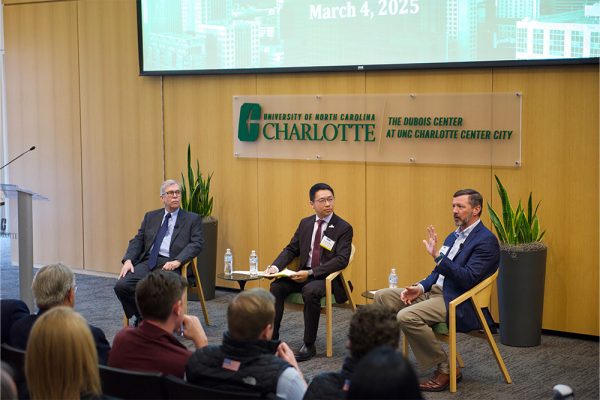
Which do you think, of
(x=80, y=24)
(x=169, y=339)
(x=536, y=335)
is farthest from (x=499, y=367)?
(x=80, y=24)

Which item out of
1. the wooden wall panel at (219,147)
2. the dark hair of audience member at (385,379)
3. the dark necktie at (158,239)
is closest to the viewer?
the dark hair of audience member at (385,379)

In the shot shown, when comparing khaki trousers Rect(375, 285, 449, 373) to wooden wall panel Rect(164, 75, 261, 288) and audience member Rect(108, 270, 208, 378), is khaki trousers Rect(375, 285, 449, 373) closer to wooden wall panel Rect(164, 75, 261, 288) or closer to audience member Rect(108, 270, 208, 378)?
audience member Rect(108, 270, 208, 378)

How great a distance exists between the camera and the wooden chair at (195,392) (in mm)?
3238

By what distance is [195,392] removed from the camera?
132 inches

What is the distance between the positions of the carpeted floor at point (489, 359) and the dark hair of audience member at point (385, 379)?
133 inches

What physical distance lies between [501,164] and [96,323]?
3.71m

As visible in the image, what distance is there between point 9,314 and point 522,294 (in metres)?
3.96

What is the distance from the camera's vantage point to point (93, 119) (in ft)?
31.7

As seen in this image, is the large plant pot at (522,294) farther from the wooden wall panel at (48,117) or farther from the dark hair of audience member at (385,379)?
the wooden wall panel at (48,117)

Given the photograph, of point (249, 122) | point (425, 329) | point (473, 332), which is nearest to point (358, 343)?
point (425, 329)

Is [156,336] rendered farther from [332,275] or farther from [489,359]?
[489,359]

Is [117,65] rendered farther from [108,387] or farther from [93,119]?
[108,387]

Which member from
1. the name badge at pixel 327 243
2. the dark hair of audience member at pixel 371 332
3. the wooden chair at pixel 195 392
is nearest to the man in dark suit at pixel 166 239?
the name badge at pixel 327 243

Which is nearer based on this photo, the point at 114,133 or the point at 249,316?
the point at 249,316
